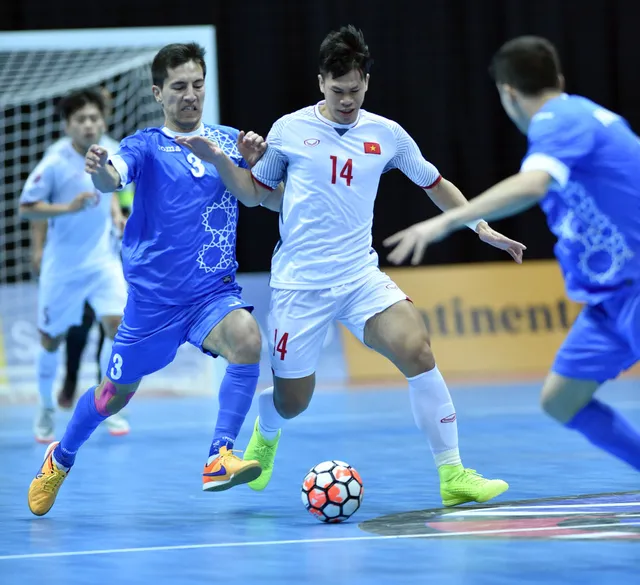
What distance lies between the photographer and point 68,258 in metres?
8.04

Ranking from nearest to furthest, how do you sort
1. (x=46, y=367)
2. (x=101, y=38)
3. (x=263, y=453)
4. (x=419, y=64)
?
(x=263, y=453) < (x=46, y=367) < (x=101, y=38) < (x=419, y=64)

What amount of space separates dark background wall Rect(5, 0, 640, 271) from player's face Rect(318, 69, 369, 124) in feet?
24.9

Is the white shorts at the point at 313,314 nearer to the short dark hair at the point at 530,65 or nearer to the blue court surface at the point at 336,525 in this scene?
the blue court surface at the point at 336,525

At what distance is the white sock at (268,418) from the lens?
17.3ft

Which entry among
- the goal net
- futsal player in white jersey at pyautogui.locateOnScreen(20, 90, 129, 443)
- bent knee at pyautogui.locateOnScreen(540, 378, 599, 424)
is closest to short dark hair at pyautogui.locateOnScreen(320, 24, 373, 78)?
bent knee at pyautogui.locateOnScreen(540, 378, 599, 424)

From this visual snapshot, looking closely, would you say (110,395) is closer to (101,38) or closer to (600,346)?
(600,346)

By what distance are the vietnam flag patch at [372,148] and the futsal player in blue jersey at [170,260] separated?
43 centimetres

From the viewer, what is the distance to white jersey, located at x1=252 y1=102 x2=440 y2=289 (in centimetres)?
500

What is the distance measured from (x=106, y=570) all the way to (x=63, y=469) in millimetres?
1307

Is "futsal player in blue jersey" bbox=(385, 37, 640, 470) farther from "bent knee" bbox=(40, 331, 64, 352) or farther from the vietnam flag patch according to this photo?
"bent knee" bbox=(40, 331, 64, 352)

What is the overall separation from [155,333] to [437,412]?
118 centimetres

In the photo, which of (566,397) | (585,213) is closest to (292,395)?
(566,397)

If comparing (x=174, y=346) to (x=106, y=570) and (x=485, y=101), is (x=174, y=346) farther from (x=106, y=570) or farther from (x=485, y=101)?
(x=485, y=101)

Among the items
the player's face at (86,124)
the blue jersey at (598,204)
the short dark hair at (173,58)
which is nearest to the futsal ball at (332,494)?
the blue jersey at (598,204)
